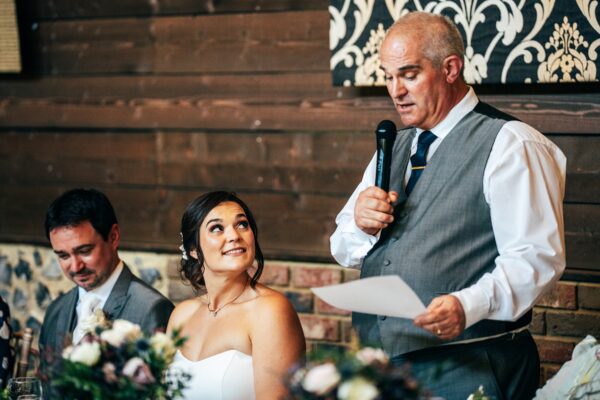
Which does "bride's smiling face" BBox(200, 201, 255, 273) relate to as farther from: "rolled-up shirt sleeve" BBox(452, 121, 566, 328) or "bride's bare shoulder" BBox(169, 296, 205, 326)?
"rolled-up shirt sleeve" BBox(452, 121, 566, 328)

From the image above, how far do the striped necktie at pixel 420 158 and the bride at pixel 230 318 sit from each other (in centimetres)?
47

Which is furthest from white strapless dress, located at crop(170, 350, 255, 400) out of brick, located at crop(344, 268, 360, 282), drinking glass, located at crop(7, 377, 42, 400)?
brick, located at crop(344, 268, 360, 282)

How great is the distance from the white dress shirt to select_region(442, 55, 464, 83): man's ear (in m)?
0.18

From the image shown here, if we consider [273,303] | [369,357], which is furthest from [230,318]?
[369,357]

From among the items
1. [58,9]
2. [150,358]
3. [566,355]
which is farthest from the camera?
[58,9]

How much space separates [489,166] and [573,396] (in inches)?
22.6

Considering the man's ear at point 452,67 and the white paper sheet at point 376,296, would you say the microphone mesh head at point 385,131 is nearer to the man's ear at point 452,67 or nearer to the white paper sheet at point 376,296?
the man's ear at point 452,67

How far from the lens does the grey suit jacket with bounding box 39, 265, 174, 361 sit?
2.89 metres

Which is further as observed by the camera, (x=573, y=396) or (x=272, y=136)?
A: (x=272, y=136)

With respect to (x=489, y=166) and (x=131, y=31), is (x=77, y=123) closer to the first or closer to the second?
(x=131, y=31)

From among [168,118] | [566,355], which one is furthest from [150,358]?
[168,118]

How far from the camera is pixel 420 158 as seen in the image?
2.44 m

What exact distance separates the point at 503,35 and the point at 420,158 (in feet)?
3.11

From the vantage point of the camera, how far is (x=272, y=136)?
3.77 metres
